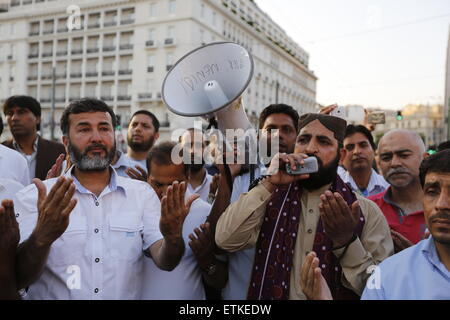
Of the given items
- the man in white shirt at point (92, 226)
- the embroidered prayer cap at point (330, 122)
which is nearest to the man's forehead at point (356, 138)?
the embroidered prayer cap at point (330, 122)

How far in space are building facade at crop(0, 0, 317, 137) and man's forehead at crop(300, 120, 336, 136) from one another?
3170 cm

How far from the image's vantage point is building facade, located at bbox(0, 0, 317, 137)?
116ft

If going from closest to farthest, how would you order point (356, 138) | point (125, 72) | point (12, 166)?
point (12, 166) → point (356, 138) → point (125, 72)

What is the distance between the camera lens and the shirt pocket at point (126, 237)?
6.83 feet

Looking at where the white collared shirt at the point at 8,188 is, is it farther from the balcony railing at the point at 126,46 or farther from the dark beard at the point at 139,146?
the balcony railing at the point at 126,46

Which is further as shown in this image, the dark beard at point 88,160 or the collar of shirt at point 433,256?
the dark beard at point 88,160

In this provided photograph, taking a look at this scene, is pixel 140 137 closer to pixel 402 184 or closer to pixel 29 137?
pixel 29 137

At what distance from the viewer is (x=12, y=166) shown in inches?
114

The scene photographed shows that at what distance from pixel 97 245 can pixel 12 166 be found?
1.29 m

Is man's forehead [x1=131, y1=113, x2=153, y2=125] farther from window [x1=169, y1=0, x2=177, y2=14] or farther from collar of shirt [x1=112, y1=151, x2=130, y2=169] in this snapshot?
window [x1=169, y1=0, x2=177, y2=14]

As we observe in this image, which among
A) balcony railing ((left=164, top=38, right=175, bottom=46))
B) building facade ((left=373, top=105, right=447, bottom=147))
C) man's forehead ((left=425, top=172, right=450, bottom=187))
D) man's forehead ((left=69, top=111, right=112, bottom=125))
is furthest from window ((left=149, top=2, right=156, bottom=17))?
building facade ((left=373, top=105, right=447, bottom=147))

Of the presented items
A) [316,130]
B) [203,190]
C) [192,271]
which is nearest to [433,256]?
[316,130]
